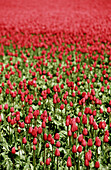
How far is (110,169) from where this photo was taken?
9.34 ft

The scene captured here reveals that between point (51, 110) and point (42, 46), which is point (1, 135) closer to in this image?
point (51, 110)

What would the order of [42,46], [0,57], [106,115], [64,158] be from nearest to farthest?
[64,158] → [106,115] → [0,57] → [42,46]

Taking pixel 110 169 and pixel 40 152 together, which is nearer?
pixel 110 169

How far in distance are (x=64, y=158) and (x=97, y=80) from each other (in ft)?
10.4

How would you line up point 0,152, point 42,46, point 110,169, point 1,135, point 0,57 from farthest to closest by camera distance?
1. point 42,46
2. point 0,57
3. point 1,135
4. point 0,152
5. point 110,169

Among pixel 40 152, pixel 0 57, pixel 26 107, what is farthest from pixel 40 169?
pixel 0 57

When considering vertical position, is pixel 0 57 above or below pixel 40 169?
above

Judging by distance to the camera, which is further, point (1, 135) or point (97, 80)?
point (97, 80)

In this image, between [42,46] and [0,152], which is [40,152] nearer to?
[0,152]

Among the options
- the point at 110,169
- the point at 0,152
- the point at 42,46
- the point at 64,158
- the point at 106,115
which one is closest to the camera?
the point at 110,169

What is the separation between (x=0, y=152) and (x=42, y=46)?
614 centimetres

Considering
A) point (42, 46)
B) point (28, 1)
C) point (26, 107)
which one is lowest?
point (26, 107)

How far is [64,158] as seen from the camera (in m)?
3.10

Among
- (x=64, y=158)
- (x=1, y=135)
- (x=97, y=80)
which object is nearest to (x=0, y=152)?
(x=1, y=135)
